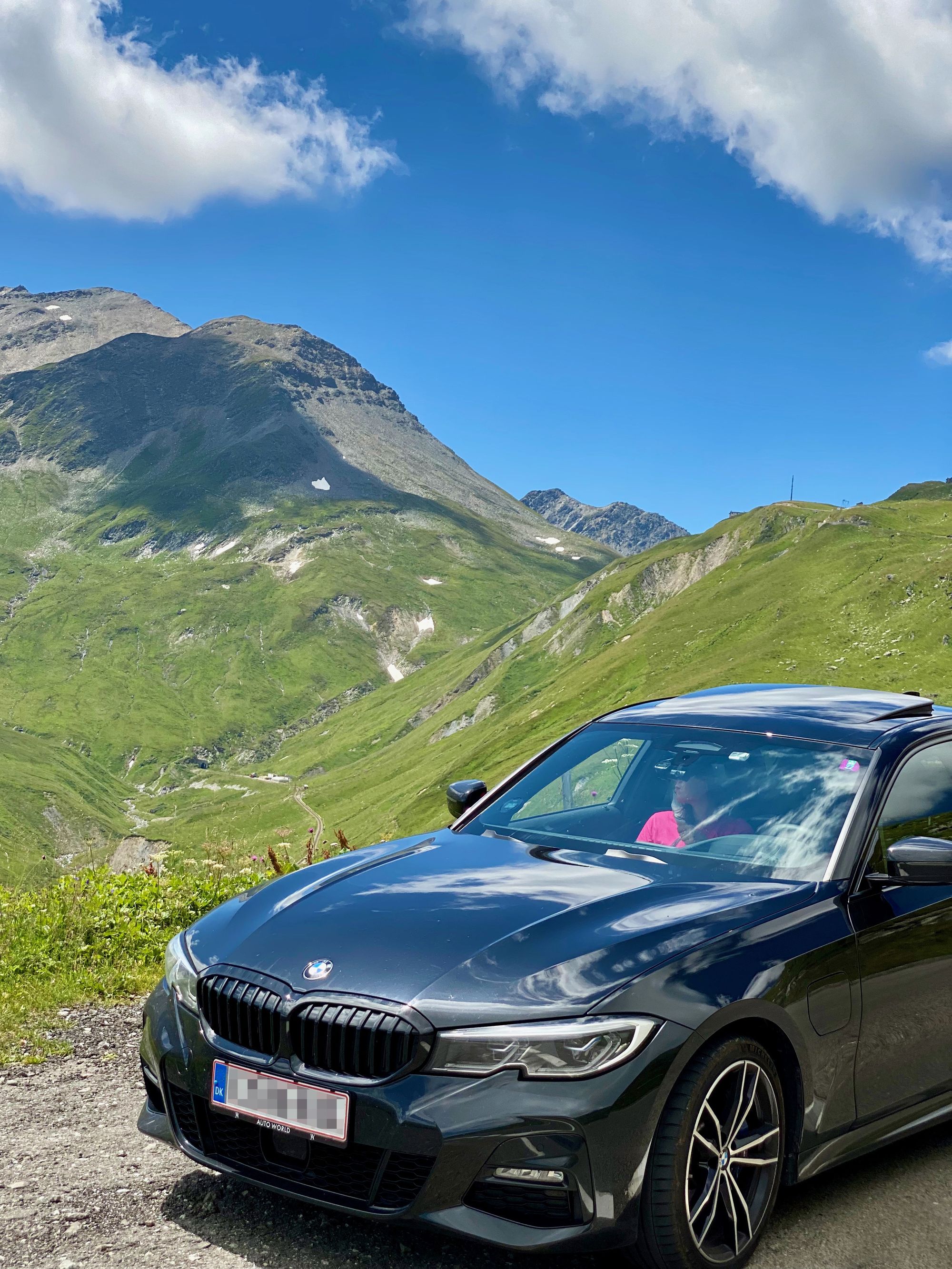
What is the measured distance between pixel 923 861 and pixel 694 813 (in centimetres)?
112

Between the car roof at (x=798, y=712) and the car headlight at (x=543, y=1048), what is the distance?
224cm

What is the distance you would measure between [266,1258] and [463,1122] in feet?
3.55

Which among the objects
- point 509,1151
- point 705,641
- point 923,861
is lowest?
point 509,1151

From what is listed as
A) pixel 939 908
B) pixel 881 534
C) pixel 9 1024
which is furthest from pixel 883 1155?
pixel 881 534

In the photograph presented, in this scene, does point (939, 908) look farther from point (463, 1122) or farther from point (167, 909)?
point (167, 909)

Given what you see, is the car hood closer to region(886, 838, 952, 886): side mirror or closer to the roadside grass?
region(886, 838, 952, 886): side mirror

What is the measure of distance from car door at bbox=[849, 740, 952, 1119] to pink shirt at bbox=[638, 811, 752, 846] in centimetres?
61

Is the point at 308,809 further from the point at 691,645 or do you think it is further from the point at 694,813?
the point at 694,813

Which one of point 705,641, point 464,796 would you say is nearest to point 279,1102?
point 464,796

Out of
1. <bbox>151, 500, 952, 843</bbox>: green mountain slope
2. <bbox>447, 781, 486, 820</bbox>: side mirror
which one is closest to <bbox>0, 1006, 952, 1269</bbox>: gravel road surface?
<bbox>447, 781, 486, 820</bbox>: side mirror

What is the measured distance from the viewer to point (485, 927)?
157 inches

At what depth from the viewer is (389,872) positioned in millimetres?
4902

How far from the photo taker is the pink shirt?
195 inches

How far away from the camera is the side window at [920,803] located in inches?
190
